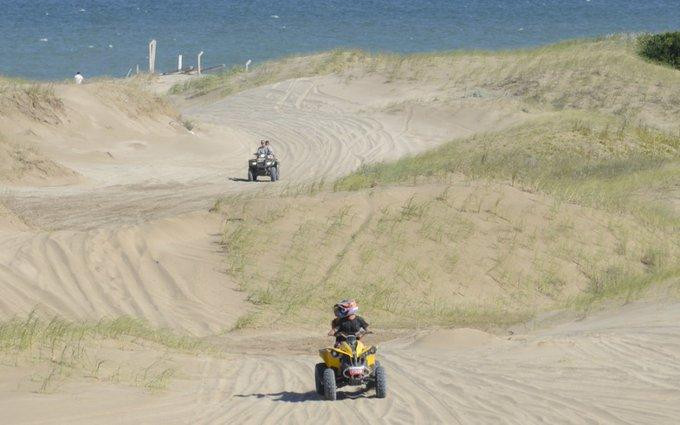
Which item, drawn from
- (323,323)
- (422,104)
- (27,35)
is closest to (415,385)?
(323,323)

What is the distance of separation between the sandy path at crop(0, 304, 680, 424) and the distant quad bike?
1560 centimetres

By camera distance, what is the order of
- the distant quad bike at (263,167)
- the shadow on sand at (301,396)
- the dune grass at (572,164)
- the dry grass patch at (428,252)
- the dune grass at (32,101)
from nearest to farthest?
the shadow on sand at (301,396) < the dry grass patch at (428,252) < the dune grass at (572,164) < the distant quad bike at (263,167) < the dune grass at (32,101)

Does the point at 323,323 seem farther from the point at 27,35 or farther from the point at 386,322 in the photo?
the point at 27,35

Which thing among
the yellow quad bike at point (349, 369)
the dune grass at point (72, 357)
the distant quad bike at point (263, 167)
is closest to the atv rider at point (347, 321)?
the yellow quad bike at point (349, 369)

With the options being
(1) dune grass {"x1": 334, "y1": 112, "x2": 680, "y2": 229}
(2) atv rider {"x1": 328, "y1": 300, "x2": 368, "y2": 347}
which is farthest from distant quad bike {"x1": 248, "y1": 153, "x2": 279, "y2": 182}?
(2) atv rider {"x1": 328, "y1": 300, "x2": 368, "y2": 347}

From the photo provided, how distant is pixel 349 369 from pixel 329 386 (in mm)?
251

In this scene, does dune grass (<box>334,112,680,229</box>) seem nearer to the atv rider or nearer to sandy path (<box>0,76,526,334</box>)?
sandy path (<box>0,76,526,334</box>)

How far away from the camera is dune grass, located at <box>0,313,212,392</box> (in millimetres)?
10680

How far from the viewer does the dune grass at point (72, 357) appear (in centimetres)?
1068

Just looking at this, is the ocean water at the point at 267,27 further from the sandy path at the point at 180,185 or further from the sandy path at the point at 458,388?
the sandy path at the point at 458,388

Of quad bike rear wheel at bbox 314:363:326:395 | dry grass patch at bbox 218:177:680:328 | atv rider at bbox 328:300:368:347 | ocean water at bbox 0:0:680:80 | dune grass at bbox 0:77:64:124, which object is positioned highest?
ocean water at bbox 0:0:680:80

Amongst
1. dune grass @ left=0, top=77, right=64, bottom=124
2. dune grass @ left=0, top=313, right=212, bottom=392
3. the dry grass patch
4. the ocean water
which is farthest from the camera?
the ocean water

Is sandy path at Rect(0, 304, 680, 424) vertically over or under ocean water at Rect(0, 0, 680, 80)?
under

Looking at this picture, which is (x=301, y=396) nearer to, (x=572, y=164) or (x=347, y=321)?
(x=347, y=321)
